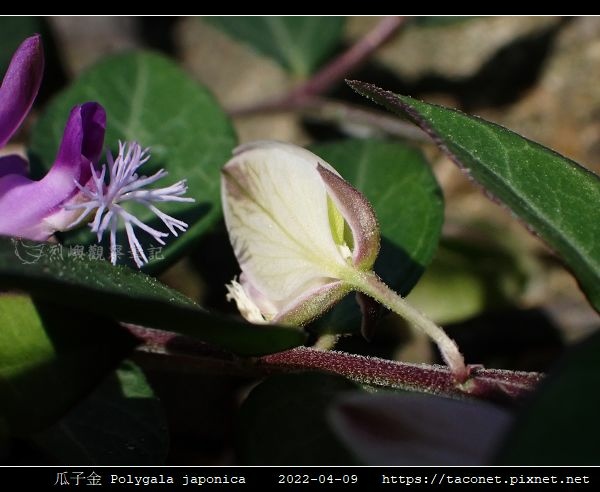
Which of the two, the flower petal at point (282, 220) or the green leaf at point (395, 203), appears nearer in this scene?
the flower petal at point (282, 220)

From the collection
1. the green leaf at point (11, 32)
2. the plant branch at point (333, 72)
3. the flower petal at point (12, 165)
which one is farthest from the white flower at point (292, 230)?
the green leaf at point (11, 32)

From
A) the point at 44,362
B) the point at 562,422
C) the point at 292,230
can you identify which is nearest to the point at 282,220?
the point at 292,230

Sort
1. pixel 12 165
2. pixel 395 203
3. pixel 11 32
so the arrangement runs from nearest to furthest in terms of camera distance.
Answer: pixel 12 165 < pixel 395 203 < pixel 11 32

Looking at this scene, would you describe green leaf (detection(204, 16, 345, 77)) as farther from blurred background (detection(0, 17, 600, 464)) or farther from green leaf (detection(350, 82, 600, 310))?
green leaf (detection(350, 82, 600, 310))

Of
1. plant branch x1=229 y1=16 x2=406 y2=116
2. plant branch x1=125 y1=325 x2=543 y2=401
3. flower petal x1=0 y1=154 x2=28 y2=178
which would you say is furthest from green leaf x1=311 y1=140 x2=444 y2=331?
plant branch x1=229 y1=16 x2=406 y2=116

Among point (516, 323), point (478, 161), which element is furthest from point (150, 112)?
point (516, 323)

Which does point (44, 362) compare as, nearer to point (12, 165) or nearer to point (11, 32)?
point (12, 165)

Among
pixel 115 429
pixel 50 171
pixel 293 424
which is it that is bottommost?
pixel 115 429

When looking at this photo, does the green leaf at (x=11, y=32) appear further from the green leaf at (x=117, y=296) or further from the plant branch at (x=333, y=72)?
the green leaf at (x=117, y=296)
